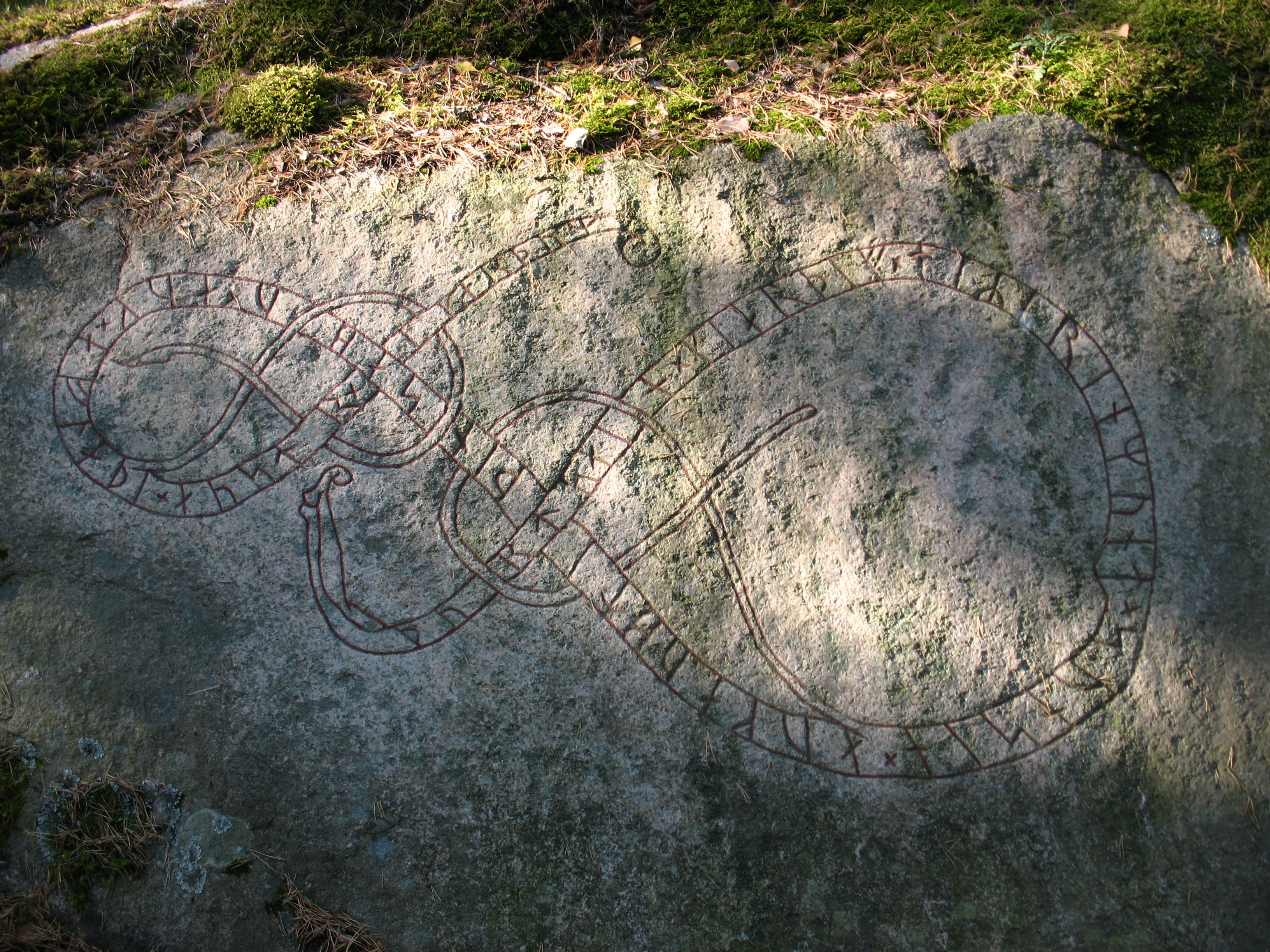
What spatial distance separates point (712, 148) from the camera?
2.72 metres

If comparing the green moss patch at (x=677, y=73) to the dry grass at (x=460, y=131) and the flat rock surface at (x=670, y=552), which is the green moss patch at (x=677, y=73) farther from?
the flat rock surface at (x=670, y=552)

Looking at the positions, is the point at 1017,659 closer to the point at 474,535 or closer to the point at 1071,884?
the point at 1071,884

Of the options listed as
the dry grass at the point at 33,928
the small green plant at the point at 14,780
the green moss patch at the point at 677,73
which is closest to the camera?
the dry grass at the point at 33,928

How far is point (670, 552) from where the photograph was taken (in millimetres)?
2463

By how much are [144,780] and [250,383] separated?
1.22m

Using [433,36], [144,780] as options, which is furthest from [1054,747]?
[433,36]

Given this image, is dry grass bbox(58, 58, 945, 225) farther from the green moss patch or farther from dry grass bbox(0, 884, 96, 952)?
dry grass bbox(0, 884, 96, 952)

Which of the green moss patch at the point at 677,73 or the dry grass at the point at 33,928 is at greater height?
the green moss patch at the point at 677,73

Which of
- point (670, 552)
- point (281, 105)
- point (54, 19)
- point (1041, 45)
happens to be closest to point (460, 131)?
point (281, 105)

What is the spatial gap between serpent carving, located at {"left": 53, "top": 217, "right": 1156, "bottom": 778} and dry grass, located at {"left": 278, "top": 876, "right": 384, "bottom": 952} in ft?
2.33

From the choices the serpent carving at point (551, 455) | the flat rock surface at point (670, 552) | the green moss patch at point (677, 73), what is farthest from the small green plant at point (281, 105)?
the serpent carving at point (551, 455)

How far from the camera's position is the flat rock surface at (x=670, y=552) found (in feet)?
7.63

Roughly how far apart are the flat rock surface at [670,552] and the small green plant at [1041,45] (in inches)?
13.0

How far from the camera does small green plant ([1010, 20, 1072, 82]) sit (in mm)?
2809
